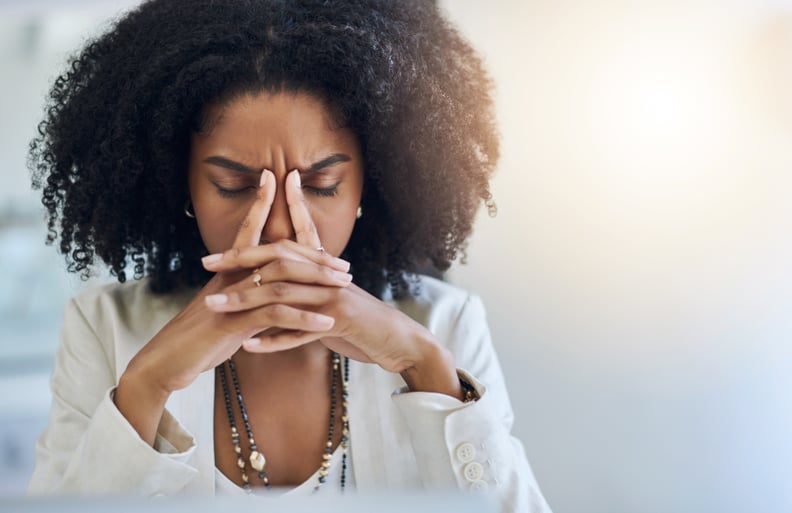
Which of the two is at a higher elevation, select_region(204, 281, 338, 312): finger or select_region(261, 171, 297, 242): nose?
select_region(261, 171, 297, 242): nose

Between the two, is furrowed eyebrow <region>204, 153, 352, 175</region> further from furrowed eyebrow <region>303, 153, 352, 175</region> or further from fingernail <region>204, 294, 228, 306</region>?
fingernail <region>204, 294, 228, 306</region>

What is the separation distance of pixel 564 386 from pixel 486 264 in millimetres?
221

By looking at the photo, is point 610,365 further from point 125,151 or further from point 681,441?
point 125,151

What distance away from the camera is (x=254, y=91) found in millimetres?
879

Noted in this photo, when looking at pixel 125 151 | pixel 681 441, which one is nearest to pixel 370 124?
pixel 125 151

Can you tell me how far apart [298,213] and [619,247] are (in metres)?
0.51

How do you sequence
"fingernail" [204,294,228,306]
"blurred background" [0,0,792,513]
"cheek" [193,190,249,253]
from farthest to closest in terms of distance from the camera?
"blurred background" [0,0,792,513], "cheek" [193,190,249,253], "fingernail" [204,294,228,306]

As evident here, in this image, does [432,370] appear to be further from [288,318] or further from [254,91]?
[254,91]

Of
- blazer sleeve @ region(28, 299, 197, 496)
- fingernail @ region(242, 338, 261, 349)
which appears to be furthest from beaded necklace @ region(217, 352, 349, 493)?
fingernail @ region(242, 338, 261, 349)

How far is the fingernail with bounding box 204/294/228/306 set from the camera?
796 millimetres

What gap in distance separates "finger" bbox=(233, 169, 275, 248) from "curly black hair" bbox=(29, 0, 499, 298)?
12 centimetres

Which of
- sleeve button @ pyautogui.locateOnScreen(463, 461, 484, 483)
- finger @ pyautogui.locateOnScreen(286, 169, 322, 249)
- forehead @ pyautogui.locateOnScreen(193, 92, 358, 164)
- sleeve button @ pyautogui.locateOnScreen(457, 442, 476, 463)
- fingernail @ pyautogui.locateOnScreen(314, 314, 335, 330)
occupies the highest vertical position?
forehead @ pyautogui.locateOnScreen(193, 92, 358, 164)

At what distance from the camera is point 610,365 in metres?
1.13

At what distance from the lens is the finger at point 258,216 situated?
84 cm
